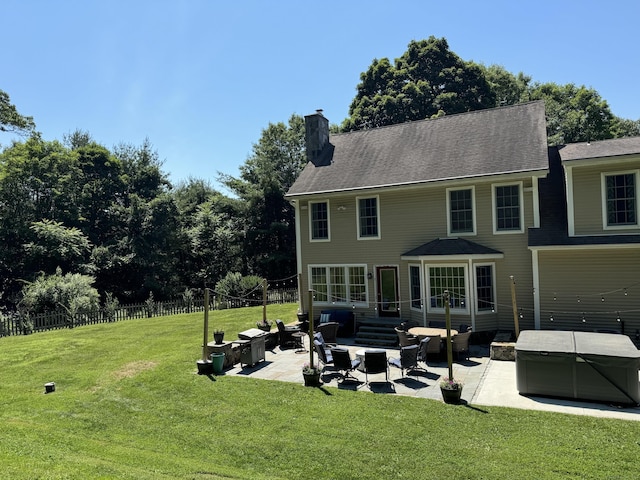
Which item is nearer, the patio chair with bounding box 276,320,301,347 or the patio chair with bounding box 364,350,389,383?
the patio chair with bounding box 364,350,389,383

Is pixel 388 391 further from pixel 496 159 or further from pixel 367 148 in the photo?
pixel 367 148

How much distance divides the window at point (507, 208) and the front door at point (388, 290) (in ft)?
14.1

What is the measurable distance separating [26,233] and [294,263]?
20021 mm

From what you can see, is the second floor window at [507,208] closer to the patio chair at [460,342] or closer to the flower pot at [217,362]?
the patio chair at [460,342]

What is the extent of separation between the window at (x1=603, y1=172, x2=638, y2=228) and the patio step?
804cm

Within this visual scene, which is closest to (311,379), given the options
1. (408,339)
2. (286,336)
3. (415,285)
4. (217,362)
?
(217,362)

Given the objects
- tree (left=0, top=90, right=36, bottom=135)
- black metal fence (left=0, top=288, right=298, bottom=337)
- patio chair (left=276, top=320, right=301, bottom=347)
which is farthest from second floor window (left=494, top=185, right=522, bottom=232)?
tree (left=0, top=90, right=36, bottom=135)

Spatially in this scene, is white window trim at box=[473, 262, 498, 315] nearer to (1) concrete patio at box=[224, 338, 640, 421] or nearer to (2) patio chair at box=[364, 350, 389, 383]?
(1) concrete patio at box=[224, 338, 640, 421]

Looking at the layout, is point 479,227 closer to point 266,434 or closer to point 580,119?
point 266,434

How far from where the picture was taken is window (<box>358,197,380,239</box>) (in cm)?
1642

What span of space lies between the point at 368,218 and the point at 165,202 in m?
23.1

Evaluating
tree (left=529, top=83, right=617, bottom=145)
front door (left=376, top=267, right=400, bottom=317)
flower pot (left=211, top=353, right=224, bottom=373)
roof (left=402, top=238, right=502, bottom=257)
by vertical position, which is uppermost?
tree (left=529, top=83, right=617, bottom=145)

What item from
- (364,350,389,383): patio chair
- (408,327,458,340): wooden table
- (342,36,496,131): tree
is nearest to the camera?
(364,350,389,383): patio chair

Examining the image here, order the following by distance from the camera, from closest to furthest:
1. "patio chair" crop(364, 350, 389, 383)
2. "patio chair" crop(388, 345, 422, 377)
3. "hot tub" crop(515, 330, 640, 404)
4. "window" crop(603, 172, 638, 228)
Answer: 1. "hot tub" crop(515, 330, 640, 404)
2. "patio chair" crop(364, 350, 389, 383)
3. "patio chair" crop(388, 345, 422, 377)
4. "window" crop(603, 172, 638, 228)
